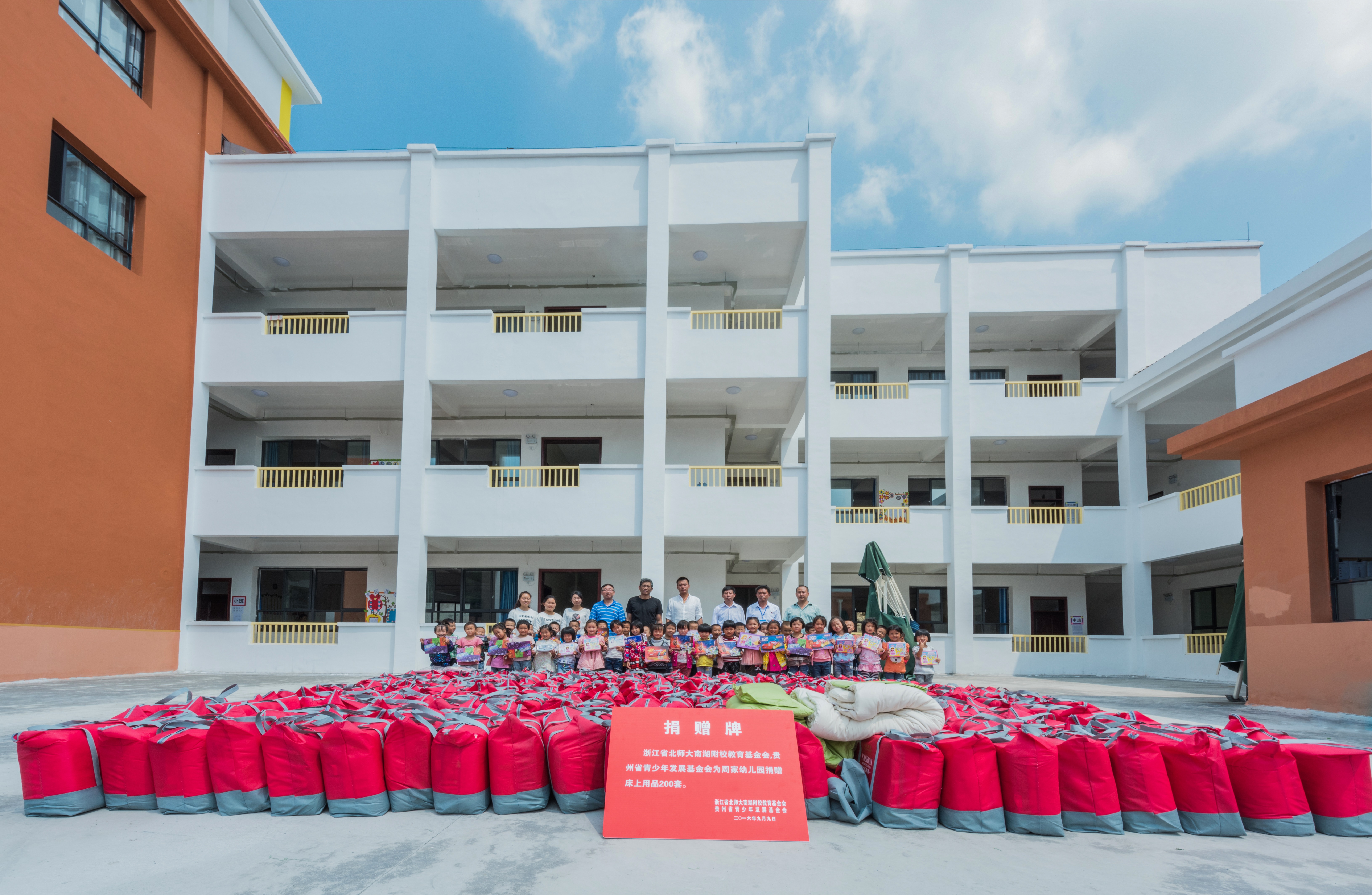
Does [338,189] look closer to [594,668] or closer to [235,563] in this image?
[235,563]

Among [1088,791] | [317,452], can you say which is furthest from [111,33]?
[1088,791]

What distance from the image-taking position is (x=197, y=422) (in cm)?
1650

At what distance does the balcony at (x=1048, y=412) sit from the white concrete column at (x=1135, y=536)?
33 centimetres

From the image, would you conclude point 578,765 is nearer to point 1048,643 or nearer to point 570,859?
point 570,859

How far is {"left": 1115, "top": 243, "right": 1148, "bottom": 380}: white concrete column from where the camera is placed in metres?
18.7

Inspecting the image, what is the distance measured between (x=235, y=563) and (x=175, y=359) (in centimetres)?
478

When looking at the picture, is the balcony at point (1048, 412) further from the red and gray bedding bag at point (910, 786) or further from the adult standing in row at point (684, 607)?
the red and gray bedding bag at point (910, 786)

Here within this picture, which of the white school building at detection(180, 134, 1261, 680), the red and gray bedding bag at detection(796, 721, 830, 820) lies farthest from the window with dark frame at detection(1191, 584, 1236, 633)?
the red and gray bedding bag at detection(796, 721, 830, 820)

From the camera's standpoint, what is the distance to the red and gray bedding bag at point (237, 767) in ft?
15.3

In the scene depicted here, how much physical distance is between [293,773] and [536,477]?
1292cm

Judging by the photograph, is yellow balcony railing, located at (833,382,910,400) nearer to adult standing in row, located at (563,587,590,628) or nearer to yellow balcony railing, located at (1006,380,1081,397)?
yellow balcony railing, located at (1006,380,1081,397)

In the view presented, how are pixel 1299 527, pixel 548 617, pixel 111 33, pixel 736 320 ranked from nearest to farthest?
pixel 1299 527 < pixel 548 617 < pixel 111 33 < pixel 736 320

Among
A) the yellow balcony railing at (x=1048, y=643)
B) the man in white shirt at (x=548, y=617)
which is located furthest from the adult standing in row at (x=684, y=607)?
the yellow balcony railing at (x=1048, y=643)

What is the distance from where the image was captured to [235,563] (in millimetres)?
18656
